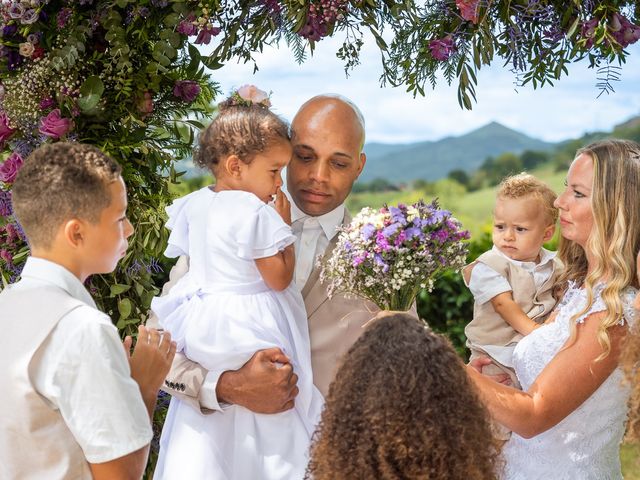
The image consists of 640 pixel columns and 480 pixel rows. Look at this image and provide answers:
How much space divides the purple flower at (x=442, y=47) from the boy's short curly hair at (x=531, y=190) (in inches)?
30.2

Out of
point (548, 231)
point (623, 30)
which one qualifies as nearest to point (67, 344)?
point (623, 30)

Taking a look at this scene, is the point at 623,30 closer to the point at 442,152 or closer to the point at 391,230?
the point at 391,230

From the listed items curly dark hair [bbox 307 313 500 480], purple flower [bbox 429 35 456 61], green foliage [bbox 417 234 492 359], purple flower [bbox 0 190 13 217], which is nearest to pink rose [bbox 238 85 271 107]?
purple flower [bbox 429 35 456 61]

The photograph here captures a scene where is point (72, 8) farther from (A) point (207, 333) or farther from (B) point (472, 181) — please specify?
(B) point (472, 181)

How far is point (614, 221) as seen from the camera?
310cm

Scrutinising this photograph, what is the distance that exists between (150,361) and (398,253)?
37.1 inches

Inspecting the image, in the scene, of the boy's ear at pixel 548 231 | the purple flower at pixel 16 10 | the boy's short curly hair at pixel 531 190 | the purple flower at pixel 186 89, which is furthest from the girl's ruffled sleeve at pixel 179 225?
the boy's ear at pixel 548 231

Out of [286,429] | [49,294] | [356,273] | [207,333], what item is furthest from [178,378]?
[49,294]

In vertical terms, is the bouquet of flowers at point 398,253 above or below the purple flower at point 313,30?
below

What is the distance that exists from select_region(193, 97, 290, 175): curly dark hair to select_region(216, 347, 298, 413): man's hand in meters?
0.78

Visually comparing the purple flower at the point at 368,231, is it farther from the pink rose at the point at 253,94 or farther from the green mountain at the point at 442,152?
the green mountain at the point at 442,152

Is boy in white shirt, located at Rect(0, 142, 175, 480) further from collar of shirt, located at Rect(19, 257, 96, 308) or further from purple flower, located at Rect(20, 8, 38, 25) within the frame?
purple flower, located at Rect(20, 8, 38, 25)

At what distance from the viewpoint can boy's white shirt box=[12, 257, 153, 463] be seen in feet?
7.07

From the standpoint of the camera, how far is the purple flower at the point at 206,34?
3.76 meters
